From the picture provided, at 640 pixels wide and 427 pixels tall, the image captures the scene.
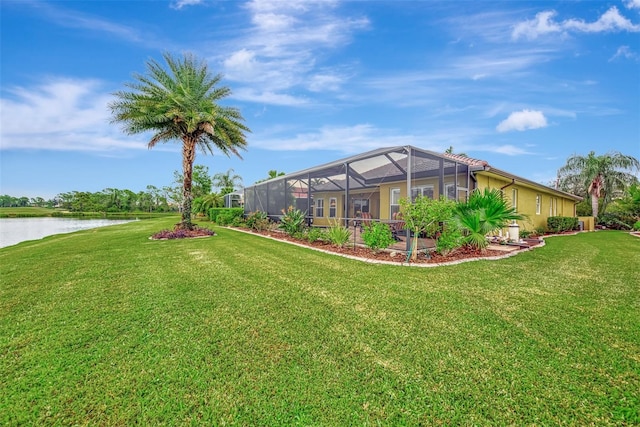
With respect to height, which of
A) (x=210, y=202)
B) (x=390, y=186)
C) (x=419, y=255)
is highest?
(x=390, y=186)

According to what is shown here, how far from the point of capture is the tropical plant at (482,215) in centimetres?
737

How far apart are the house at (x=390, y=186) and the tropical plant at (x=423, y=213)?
1.59 feet

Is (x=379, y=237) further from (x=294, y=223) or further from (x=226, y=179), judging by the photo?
(x=226, y=179)

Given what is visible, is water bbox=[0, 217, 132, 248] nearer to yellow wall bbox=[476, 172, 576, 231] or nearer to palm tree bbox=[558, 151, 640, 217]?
yellow wall bbox=[476, 172, 576, 231]

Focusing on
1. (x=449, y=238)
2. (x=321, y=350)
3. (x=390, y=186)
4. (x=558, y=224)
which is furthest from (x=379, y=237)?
(x=558, y=224)

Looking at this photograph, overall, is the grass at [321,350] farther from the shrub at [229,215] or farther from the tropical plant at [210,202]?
the tropical plant at [210,202]

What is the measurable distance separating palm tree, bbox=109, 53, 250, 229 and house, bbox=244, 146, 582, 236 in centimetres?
415

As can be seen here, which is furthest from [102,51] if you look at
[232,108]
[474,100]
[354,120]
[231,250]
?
[474,100]

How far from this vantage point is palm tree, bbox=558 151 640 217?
72.8 ft

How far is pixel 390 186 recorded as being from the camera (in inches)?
554

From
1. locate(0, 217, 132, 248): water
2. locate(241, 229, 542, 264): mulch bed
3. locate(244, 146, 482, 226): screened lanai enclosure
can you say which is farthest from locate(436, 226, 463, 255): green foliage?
locate(0, 217, 132, 248): water

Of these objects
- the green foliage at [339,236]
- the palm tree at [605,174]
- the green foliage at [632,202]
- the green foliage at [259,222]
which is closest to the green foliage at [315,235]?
the green foliage at [339,236]

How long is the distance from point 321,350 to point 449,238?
5.67m

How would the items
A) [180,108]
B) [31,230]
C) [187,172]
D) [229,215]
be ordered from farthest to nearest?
[31,230] < [229,215] < [187,172] < [180,108]
